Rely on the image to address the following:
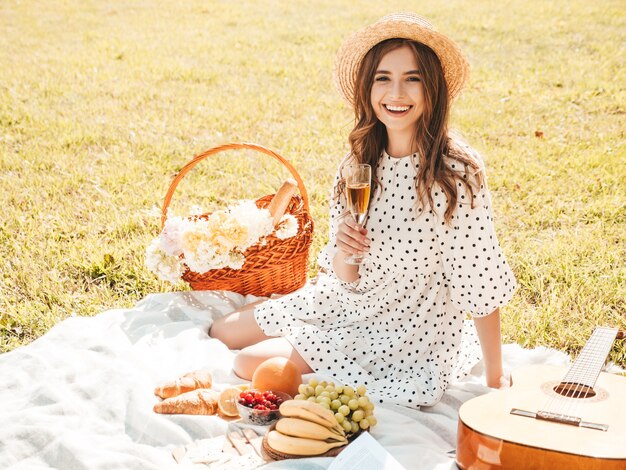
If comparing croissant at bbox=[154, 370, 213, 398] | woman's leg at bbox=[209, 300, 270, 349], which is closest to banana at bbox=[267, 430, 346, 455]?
croissant at bbox=[154, 370, 213, 398]

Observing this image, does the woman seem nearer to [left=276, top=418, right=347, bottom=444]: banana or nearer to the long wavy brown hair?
the long wavy brown hair

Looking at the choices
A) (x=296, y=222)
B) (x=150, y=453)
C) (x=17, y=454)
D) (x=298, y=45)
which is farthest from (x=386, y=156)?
(x=298, y=45)

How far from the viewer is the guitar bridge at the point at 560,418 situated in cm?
249

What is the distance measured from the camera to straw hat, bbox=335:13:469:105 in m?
3.16

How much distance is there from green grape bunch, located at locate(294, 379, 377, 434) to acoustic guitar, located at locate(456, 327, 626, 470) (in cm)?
40

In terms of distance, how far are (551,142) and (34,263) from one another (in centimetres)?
491

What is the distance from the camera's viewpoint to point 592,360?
9.91ft

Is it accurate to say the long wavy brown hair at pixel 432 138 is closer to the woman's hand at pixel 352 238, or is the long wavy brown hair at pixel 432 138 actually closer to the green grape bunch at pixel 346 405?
the woman's hand at pixel 352 238

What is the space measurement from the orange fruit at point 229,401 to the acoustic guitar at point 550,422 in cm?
105

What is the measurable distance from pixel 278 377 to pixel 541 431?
1212mm

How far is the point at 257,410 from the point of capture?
3.09m

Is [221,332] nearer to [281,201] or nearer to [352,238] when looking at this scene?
[281,201]

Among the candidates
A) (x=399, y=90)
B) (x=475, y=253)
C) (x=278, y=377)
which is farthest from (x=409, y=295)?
(x=399, y=90)

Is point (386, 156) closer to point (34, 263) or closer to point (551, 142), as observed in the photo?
point (34, 263)
